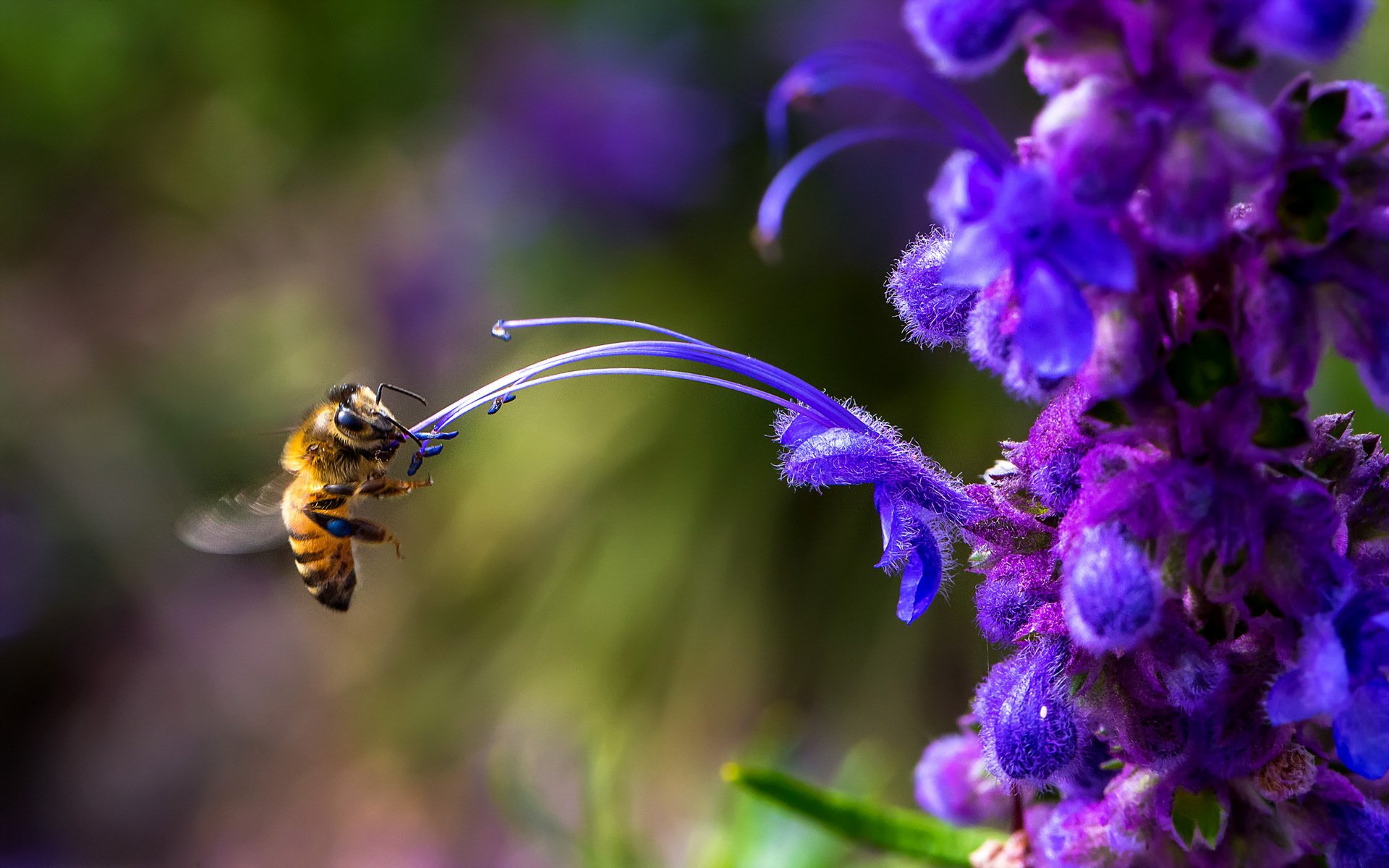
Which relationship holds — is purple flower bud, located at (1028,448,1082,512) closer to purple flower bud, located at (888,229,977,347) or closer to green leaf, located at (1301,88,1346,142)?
purple flower bud, located at (888,229,977,347)

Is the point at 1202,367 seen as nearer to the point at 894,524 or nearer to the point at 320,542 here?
the point at 894,524

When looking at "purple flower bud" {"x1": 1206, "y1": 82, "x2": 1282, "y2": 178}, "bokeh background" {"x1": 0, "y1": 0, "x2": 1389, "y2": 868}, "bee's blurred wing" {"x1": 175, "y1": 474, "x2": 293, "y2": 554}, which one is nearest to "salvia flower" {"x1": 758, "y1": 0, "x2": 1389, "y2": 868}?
"purple flower bud" {"x1": 1206, "y1": 82, "x2": 1282, "y2": 178}

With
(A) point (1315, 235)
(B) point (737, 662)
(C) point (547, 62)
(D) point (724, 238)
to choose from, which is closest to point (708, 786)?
(B) point (737, 662)

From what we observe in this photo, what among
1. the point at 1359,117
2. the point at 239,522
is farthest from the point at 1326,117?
the point at 239,522

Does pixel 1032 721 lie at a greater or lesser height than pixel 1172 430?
lesser

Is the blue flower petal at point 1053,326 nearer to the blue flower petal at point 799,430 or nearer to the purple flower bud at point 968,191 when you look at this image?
the purple flower bud at point 968,191

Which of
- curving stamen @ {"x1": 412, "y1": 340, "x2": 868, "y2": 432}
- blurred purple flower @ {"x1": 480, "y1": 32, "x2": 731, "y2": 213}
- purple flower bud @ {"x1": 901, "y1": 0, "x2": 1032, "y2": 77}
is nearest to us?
purple flower bud @ {"x1": 901, "y1": 0, "x2": 1032, "y2": 77}
